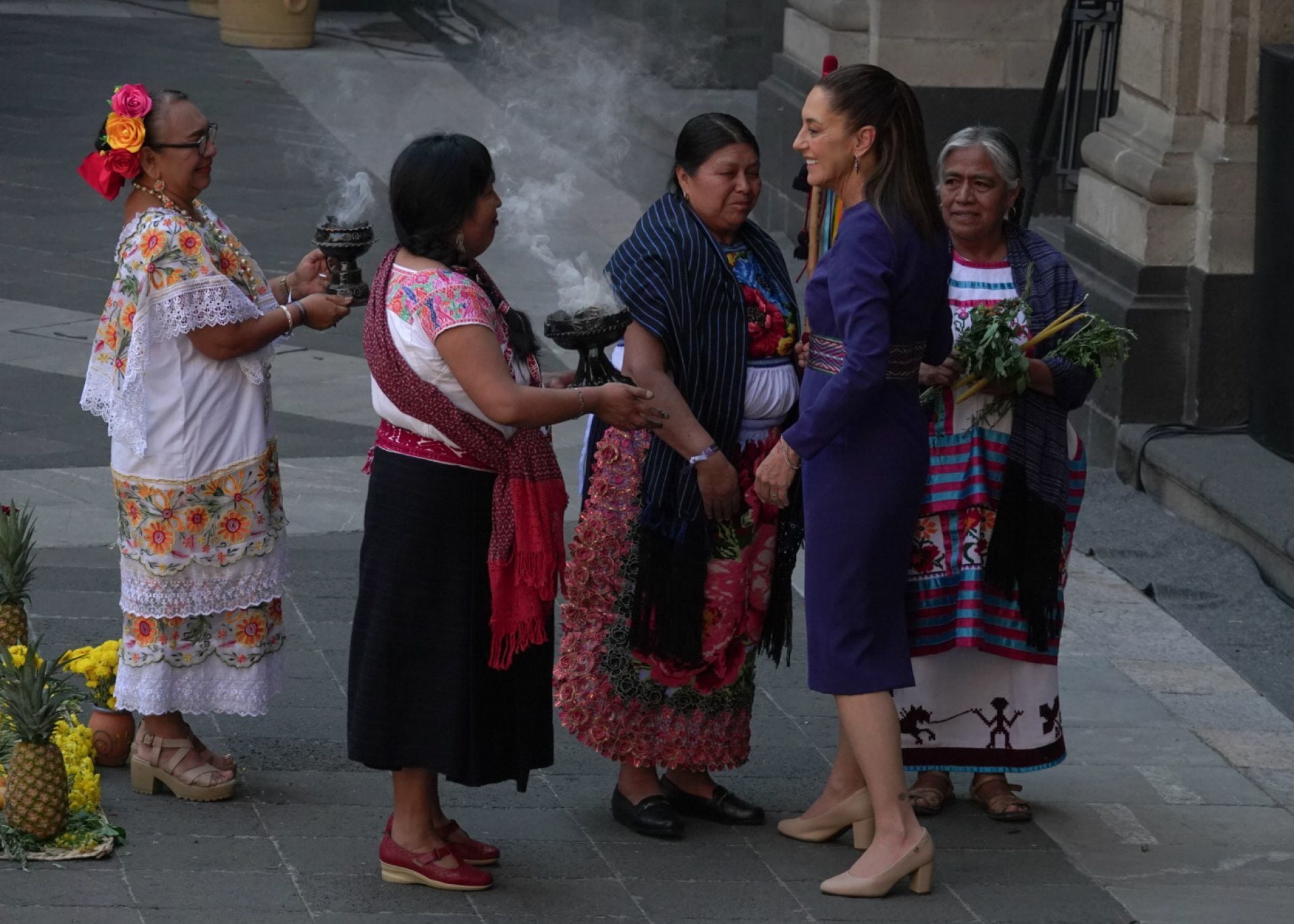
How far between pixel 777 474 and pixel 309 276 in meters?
1.35

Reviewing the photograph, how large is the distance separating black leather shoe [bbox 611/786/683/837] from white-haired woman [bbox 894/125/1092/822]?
2.23 feet

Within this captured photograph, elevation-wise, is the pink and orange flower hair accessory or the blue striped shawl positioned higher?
the pink and orange flower hair accessory

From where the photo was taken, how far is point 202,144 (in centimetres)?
457

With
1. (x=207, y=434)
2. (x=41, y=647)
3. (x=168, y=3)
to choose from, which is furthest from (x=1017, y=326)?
(x=168, y=3)

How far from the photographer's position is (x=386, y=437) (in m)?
4.23

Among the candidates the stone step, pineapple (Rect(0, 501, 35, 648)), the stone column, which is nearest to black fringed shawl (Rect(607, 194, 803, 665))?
pineapple (Rect(0, 501, 35, 648))

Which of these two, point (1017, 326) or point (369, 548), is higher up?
point (1017, 326)

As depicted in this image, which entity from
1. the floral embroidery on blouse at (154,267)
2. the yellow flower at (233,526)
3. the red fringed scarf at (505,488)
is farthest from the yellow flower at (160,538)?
the red fringed scarf at (505,488)

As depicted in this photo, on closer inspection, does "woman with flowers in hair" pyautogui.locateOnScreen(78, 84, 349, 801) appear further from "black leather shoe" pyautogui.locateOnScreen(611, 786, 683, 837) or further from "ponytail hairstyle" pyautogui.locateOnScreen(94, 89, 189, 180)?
"black leather shoe" pyautogui.locateOnScreen(611, 786, 683, 837)

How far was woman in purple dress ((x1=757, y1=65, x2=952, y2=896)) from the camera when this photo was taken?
416 centimetres

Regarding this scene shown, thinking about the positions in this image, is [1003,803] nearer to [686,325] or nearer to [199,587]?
[686,325]

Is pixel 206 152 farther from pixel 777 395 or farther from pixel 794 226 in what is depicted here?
pixel 794 226

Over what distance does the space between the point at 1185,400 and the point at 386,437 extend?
4.52m

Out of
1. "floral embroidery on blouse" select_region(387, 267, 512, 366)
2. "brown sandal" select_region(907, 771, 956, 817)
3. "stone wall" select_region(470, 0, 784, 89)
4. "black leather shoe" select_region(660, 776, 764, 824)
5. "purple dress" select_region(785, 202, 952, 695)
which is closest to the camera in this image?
"floral embroidery on blouse" select_region(387, 267, 512, 366)
